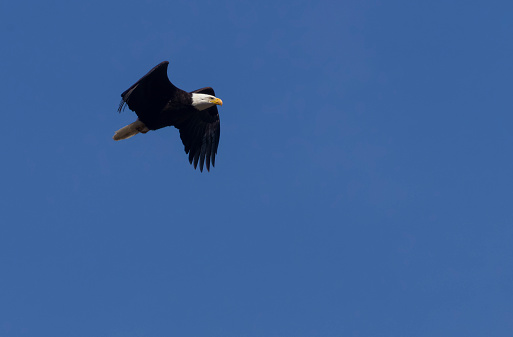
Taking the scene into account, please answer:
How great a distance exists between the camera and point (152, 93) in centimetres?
1655

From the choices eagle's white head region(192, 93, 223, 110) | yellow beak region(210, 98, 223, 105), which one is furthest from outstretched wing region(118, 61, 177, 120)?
yellow beak region(210, 98, 223, 105)

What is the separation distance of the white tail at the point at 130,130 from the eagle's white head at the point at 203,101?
123 cm

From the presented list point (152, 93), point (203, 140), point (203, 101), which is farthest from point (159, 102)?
point (203, 140)

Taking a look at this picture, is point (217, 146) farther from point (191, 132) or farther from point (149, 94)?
point (149, 94)

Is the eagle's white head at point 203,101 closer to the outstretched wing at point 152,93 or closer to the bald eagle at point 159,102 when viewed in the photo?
the bald eagle at point 159,102

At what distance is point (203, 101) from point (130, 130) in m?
1.72

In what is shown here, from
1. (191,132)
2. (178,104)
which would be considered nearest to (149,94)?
(178,104)

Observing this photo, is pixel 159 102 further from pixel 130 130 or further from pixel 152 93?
pixel 130 130

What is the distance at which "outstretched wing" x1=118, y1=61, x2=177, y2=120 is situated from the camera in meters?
16.2

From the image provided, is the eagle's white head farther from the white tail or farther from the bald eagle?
the white tail

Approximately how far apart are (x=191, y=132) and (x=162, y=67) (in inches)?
115

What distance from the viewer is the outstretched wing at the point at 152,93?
16.2 metres

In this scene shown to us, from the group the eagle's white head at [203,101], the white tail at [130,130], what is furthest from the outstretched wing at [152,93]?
the eagle's white head at [203,101]

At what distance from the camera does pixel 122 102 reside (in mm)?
15242
